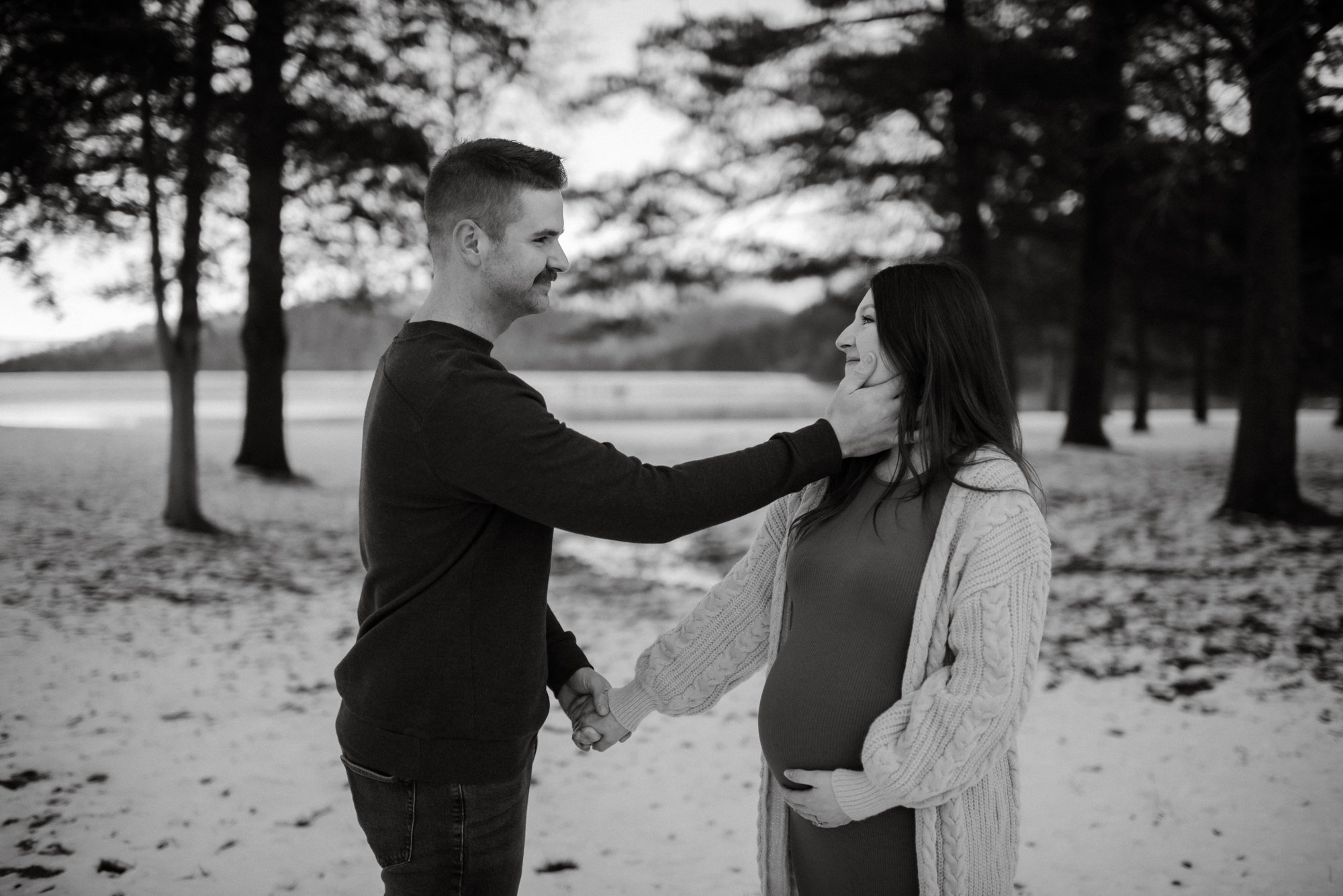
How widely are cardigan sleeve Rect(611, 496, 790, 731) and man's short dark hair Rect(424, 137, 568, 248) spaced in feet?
3.32

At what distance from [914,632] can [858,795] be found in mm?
356

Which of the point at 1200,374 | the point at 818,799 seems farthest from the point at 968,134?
the point at 1200,374

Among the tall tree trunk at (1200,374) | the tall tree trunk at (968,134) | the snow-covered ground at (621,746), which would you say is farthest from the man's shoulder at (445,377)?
the tall tree trunk at (1200,374)

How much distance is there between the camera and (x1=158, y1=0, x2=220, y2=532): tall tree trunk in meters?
9.30

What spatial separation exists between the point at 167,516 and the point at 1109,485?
12308 mm

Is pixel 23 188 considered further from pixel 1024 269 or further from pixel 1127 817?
pixel 1024 269

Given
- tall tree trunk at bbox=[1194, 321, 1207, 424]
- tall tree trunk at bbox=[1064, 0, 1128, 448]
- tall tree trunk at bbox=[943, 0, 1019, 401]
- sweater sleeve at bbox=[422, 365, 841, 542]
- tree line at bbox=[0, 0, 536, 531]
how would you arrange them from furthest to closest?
tall tree trunk at bbox=[1194, 321, 1207, 424]
tall tree trunk at bbox=[1064, 0, 1128, 448]
tall tree trunk at bbox=[943, 0, 1019, 401]
tree line at bbox=[0, 0, 536, 531]
sweater sleeve at bbox=[422, 365, 841, 542]

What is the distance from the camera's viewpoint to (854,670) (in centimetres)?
202

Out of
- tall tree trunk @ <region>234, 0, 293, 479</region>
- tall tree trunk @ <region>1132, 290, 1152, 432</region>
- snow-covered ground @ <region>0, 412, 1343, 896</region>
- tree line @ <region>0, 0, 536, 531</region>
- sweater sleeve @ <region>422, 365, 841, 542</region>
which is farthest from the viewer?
tall tree trunk @ <region>1132, 290, 1152, 432</region>

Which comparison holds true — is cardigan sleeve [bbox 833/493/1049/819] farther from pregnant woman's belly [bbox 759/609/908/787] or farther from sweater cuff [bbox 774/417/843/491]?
sweater cuff [bbox 774/417/843/491]

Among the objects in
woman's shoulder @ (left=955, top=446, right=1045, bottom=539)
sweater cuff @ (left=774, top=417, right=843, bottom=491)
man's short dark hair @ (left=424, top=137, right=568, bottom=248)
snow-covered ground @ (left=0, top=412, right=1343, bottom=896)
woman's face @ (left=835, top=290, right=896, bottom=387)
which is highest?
man's short dark hair @ (left=424, top=137, right=568, bottom=248)

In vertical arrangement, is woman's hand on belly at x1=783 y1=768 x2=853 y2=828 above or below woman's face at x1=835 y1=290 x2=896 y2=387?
below

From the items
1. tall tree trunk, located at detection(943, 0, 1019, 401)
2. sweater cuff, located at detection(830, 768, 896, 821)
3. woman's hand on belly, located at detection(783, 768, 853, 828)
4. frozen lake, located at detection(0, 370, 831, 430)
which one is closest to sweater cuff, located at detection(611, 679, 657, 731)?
woman's hand on belly, located at detection(783, 768, 853, 828)

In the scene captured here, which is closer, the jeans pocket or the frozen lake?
the jeans pocket
